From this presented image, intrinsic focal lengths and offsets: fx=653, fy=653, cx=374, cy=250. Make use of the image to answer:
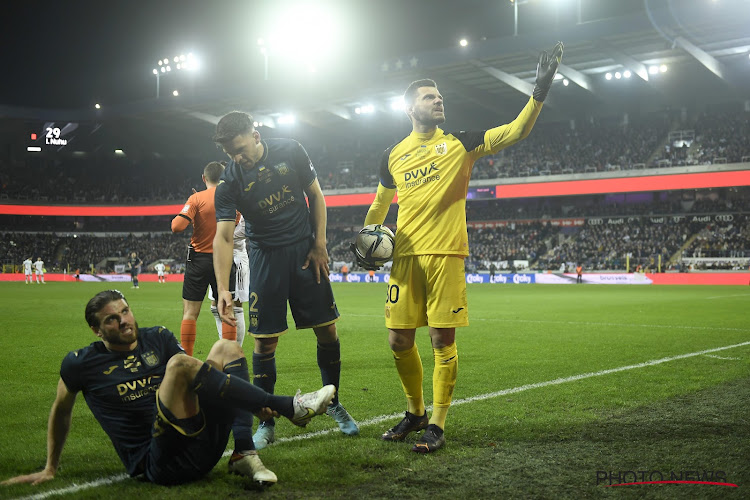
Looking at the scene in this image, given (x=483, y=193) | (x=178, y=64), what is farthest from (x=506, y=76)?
(x=178, y=64)

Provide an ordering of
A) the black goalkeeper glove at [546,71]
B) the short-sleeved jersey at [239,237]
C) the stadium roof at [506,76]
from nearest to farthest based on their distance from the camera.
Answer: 1. the black goalkeeper glove at [546,71]
2. the short-sleeved jersey at [239,237]
3. the stadium roof at [506,76]

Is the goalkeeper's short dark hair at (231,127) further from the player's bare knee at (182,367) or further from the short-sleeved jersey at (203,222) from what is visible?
the short-sleeved jersey at (203,222)

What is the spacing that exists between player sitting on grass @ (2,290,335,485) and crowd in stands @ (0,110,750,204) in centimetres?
3767

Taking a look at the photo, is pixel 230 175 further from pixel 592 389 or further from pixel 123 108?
pixel 123 108

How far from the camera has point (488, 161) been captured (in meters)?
45.8

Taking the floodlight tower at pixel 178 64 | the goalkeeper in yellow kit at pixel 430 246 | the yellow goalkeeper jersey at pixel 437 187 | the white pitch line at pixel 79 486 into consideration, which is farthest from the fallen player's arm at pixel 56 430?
the floodlight tower at pixel 178 64

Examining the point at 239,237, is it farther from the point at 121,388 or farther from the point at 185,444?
the point at 185,444

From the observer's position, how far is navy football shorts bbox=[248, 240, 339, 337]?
4.47 meters

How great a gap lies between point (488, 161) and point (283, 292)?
4272cm

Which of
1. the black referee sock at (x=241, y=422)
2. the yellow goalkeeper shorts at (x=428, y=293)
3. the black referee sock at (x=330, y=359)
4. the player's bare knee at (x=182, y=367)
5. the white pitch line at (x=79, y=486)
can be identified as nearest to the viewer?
the player's bare knee at (x=182, y=367)

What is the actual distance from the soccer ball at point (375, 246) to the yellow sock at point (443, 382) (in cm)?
75

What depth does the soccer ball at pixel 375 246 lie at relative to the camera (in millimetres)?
4578

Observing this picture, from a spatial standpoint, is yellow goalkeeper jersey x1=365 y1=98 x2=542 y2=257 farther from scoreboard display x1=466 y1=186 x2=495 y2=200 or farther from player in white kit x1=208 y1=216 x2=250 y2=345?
scoreboard display x1=466 y1=186 x2=495 y2=200

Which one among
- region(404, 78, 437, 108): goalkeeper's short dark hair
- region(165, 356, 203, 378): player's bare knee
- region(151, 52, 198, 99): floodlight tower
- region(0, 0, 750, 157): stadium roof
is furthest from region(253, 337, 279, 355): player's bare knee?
region(151, 52, 198, 99): floodlight tower
